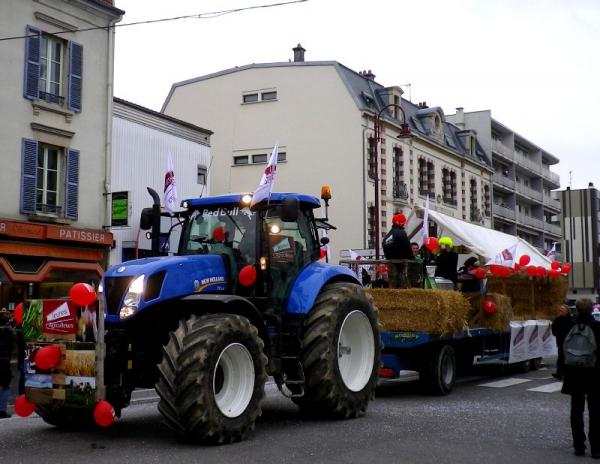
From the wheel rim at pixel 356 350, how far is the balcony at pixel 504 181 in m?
47.6

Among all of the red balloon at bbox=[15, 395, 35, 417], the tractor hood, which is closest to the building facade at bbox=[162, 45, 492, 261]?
the tractor hood

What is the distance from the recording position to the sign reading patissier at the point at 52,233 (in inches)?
748

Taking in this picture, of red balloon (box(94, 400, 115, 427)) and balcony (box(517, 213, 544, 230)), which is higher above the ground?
balcony (box(517, 213, 544, 230))

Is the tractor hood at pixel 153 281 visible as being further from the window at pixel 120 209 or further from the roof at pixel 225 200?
the window at pixel 120 209

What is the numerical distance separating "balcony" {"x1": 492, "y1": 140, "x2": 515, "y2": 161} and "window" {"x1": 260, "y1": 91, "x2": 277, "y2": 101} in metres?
24.3

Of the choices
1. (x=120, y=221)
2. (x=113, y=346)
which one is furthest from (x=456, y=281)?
(x=120, y=221)

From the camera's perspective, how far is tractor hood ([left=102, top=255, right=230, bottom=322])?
25.2 ft

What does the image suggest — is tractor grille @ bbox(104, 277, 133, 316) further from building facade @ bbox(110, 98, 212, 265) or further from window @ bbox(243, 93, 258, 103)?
window @ bbox(243, 93, 258, 103)

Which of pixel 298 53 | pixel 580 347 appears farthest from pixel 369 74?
pixel 580 347

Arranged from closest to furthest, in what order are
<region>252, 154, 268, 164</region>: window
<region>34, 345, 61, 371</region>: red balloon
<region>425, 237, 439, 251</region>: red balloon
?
<region>34, 345, 61, 371</region>: red balloon → <region>425, 237, 439, 251</region>: red balloon → <region>252, 154, 268, 164</region>: window

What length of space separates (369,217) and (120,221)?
51.2 feet

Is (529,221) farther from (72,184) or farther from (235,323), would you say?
(235,323)

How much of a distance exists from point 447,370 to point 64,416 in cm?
628

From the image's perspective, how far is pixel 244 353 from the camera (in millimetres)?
7910
